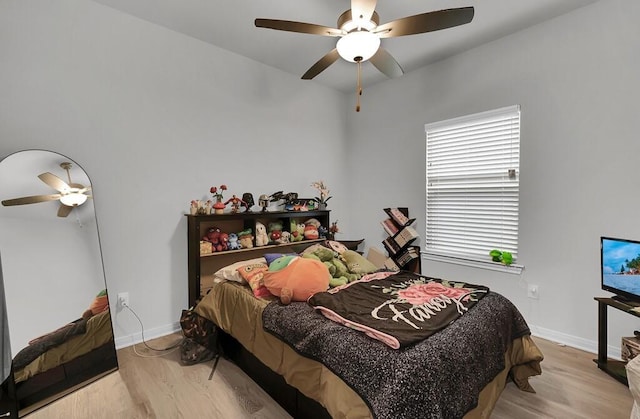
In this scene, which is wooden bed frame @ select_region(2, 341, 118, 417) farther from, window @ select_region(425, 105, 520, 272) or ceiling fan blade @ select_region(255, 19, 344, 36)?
window @ select_region(425, 105, 520, 272)

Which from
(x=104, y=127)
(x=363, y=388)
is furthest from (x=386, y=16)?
(x=363, y=388)

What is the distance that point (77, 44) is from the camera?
7.11ft

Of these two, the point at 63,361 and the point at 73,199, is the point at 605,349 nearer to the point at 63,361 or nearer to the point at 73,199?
the point at 63,361

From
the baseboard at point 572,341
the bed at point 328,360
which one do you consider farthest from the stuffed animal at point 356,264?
the baseboard at point 572,341

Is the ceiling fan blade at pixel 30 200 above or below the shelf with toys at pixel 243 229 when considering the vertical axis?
above

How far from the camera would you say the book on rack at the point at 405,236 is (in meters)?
3.33

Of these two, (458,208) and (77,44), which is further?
(458,208)

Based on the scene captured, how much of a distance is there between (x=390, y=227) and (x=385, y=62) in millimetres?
1951

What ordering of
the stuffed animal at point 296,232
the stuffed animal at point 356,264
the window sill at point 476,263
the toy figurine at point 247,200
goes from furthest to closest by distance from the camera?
1. the stuffed animal at point 296,232
2. the toy figurine at point 247,200
3. the window sill at point 476,263
4. the stuffed animal at point 356,264

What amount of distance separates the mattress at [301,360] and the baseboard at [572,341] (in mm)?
908

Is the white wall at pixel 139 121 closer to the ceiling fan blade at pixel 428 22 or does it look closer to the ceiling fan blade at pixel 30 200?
the ceiling fan blade at pixel 30 200

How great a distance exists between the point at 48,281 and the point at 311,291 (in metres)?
1.75

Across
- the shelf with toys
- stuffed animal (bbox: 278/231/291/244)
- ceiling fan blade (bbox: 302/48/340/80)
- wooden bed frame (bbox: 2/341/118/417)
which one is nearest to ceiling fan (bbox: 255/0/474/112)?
ceiling fan blade (bbox: 302/48/340/80)

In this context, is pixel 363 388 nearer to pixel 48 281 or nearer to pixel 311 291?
pixel 311 291
